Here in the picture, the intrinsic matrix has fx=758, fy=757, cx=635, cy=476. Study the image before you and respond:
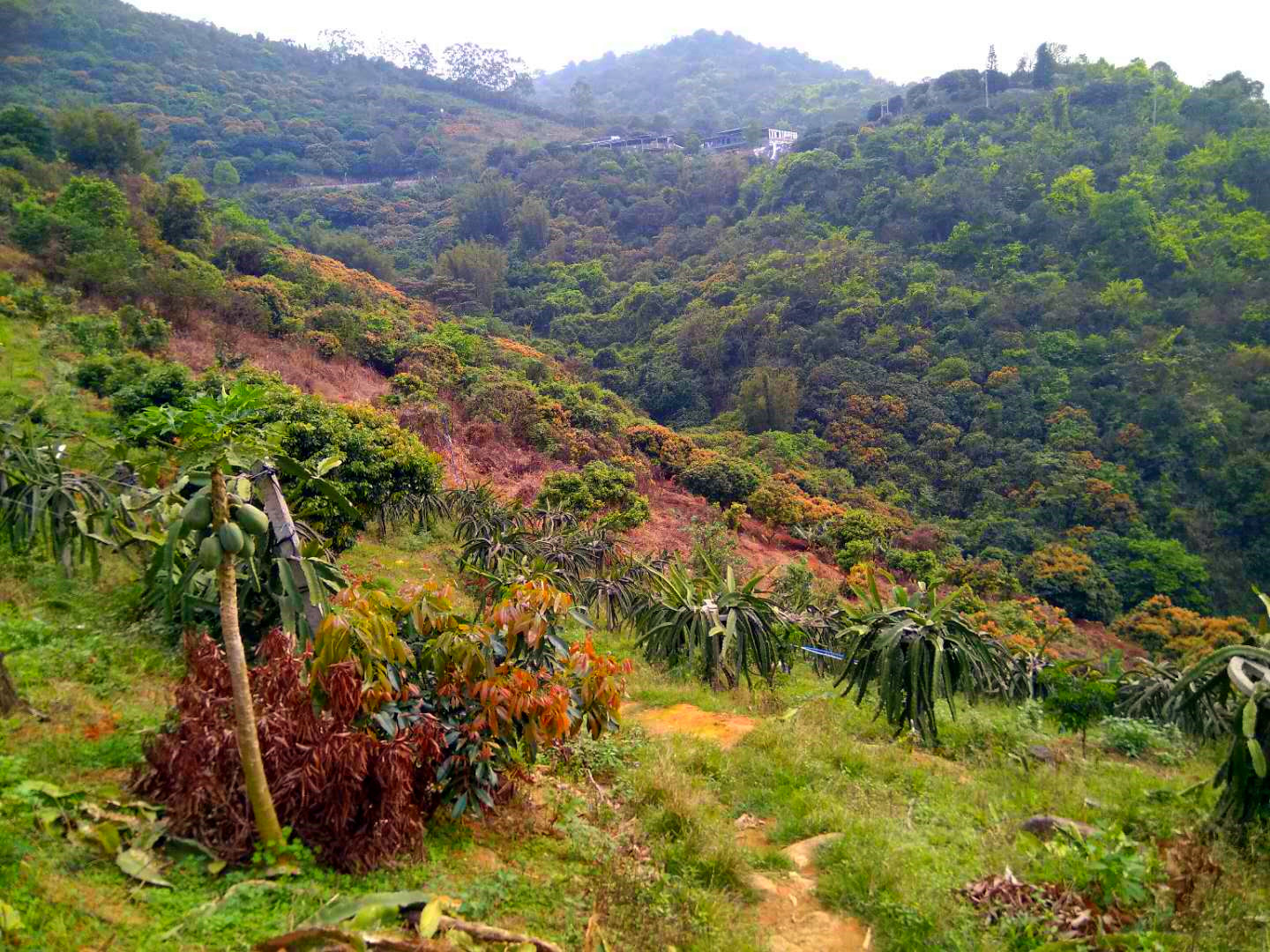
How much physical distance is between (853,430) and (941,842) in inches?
1071

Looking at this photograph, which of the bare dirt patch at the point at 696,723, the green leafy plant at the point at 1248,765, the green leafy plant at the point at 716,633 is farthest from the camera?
the green leafy plant at the point at 716,633

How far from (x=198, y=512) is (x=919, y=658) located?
573 centimetres

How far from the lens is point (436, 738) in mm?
3977

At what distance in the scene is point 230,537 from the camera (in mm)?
2850

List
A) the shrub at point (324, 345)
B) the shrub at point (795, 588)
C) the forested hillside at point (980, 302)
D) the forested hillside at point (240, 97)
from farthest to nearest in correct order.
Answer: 1. the forested hillside at point (240, 97)
2. the forested hillside at point (980, 302)
3. the shrub at point (324, 345)
4. the shrub at point (795, 588)

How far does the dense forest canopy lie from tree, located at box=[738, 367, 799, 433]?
0.15 meters

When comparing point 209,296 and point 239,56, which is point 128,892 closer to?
point 209,296

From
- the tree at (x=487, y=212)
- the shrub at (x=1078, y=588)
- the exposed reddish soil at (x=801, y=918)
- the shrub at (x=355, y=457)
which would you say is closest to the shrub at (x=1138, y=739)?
the exposed reddish soil at (x=801, y=918)

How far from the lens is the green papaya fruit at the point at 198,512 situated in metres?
2.94

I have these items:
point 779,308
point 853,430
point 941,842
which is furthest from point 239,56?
point 941,842

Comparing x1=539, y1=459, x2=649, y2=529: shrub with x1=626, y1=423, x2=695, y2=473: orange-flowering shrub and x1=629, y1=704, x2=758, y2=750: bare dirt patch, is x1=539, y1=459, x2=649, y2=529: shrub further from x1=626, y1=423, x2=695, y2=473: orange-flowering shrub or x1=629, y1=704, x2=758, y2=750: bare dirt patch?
x1=629, y1=704, x2=758, y2=750: bare dirt patch

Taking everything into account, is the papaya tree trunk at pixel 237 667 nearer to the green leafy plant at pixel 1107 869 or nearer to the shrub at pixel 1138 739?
the green leafy plant at pixel 1107 869

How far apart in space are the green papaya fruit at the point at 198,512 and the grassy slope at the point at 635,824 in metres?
1.44

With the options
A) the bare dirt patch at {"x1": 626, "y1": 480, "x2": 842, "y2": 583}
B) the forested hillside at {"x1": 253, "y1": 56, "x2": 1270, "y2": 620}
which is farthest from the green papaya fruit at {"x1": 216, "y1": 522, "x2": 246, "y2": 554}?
the forested hillside at {"x1": 253, "y1": 56, "x2": 1270, "y2": 620}
